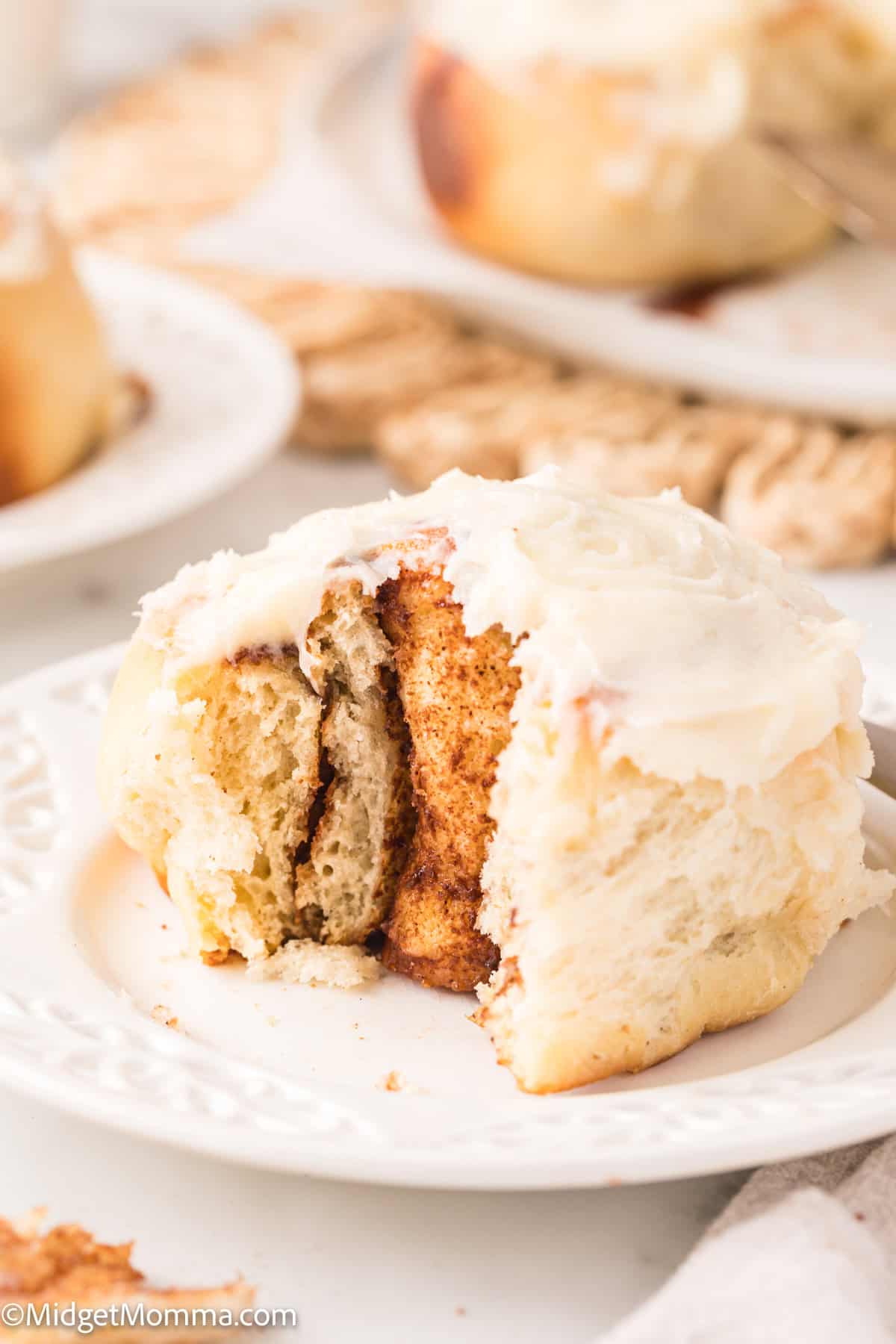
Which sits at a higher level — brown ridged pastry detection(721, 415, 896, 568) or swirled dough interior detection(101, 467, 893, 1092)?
swirled dough interior detection(101, 467, 893, 1092)

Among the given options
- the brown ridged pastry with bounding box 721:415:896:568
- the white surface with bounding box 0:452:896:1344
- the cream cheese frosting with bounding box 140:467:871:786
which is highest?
the cream cheese frosting with bounding box 140:467:871:786

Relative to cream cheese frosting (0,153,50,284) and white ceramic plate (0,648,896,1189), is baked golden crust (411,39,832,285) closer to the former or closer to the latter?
cream cheese frosting (0,153,50,284)

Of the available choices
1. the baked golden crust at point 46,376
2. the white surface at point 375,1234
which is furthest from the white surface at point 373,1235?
the baked golden crust at point 46,376

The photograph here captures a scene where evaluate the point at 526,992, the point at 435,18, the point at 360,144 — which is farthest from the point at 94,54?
the point at 526,992

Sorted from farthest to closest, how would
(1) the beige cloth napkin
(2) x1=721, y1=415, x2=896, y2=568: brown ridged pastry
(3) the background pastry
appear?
(3) the background pastry < (2) x1=721, y1=415, x2=896, y2=568: brown ridged pastry < (1) the beige cloth napkin

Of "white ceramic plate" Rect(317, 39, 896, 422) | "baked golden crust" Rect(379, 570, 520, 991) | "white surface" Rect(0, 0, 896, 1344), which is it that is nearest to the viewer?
"white surface" Rect(0, 0, 896, 1344)

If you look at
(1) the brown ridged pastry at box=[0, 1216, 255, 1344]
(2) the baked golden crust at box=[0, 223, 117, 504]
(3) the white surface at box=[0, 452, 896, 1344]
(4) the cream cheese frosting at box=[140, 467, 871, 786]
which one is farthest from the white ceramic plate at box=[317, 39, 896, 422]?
(1) the brown ridged pastry at box=[0, 1216, 255, 1344]
